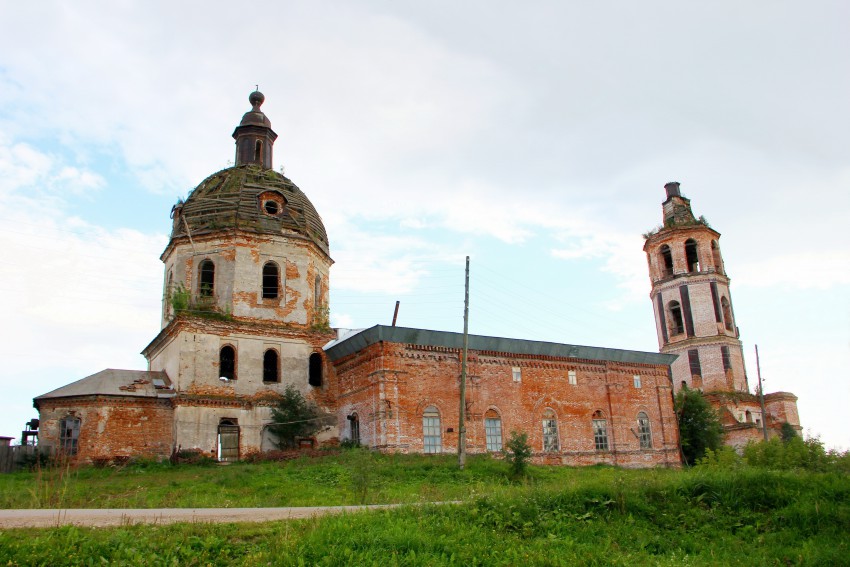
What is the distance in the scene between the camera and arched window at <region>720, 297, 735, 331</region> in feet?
122

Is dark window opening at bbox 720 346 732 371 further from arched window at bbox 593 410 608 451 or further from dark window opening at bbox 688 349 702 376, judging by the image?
arched window at bbox 593 410 608 451

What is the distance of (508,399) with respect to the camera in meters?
25.6

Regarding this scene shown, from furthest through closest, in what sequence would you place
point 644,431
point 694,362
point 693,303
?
point 693,303
point 694,362
point 644,431

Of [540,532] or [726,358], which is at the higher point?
[726,358]

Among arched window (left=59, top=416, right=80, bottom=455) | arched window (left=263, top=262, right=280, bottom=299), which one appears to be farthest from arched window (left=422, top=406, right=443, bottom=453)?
arched window (left=59, top=416, right=80, bottom=455)

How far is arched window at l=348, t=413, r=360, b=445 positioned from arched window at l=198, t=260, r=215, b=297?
6.97 m

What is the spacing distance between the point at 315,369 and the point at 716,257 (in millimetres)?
23989

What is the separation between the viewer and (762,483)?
10734 mm

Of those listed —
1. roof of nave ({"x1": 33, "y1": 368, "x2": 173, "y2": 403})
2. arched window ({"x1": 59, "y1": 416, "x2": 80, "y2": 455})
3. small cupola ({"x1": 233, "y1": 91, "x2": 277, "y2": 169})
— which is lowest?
arched window ({"x1": 59, "y1": 416, "x2": 80, "y2": 455})

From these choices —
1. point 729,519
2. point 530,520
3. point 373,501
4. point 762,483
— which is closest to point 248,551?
point 530,520

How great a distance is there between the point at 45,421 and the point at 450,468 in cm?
1306

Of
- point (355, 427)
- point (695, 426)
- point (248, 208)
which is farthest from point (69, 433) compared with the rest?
point (695, 426)

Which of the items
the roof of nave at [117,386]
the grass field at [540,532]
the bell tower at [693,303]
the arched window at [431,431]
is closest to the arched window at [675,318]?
the bell tower at [693,303]

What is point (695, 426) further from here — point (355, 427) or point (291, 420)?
point (291, 420)
